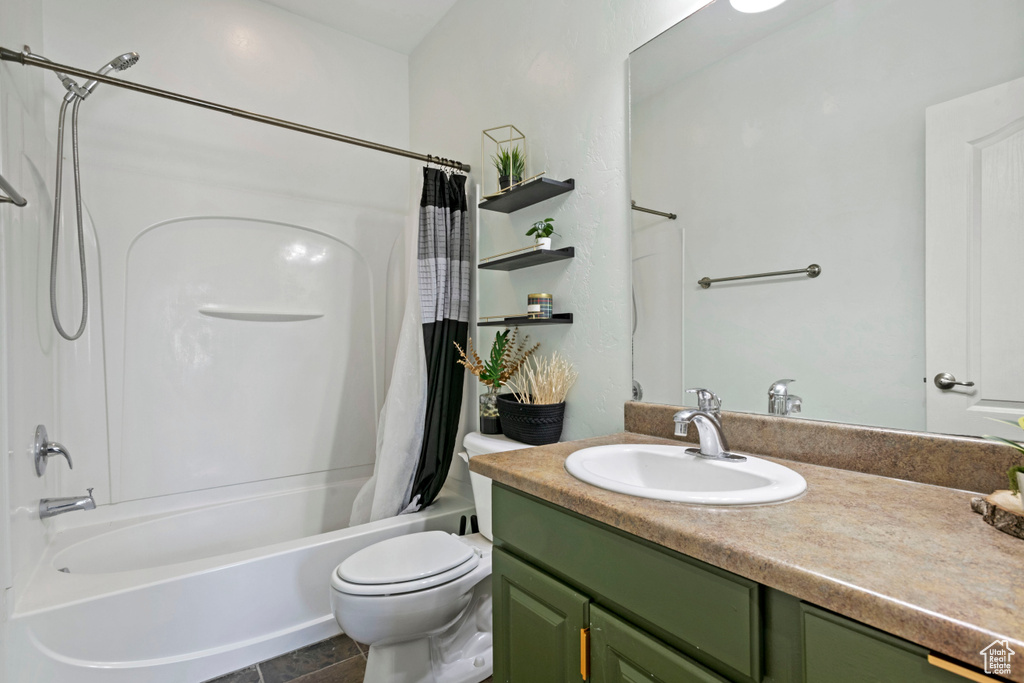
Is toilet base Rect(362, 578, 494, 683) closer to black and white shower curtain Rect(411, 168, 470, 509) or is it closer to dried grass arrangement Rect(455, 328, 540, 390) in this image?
black and white shower curtain Rect(411, 168, 470, 509)

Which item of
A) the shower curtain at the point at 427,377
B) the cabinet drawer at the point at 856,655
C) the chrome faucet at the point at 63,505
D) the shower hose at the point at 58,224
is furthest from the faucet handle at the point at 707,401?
the shower hose at the point at 58,224

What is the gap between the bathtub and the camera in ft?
4.39

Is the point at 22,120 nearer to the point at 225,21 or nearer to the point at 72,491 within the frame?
the point at 225,21

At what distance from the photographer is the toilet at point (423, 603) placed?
1336 mm

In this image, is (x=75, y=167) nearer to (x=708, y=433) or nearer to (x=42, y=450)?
(x=42, y=450)

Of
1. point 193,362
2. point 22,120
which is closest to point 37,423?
point 193,362

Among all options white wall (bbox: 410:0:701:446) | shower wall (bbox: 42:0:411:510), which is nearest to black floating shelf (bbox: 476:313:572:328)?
white wall (bbox: 410:0:701:446)

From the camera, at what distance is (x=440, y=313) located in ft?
6.82

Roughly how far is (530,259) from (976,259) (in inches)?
47.4

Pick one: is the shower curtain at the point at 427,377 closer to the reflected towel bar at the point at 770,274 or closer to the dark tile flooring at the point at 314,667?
the dark tile flooring at the point at 314,667

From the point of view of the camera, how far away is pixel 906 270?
3.01ft

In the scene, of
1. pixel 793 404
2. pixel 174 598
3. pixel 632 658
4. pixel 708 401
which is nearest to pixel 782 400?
A: pixel 793 404

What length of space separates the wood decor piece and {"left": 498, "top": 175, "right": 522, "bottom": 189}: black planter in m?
1.55

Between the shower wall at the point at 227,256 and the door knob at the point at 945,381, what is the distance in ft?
7.42
